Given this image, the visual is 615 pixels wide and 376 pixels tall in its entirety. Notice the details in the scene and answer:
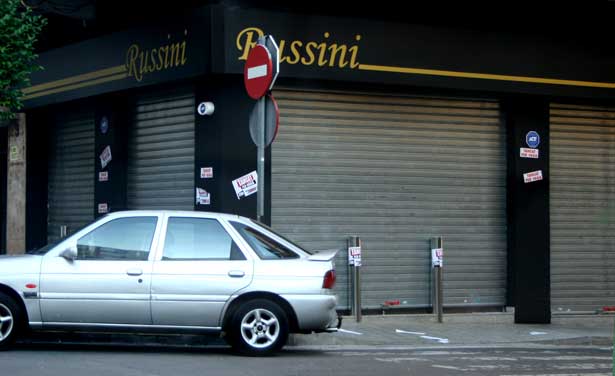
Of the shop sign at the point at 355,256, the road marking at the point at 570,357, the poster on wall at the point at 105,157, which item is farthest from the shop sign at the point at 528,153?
the poster on wall at the point at 105,157

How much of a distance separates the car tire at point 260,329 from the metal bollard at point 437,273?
5.35 meters

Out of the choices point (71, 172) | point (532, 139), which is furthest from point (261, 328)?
point (71, 172)

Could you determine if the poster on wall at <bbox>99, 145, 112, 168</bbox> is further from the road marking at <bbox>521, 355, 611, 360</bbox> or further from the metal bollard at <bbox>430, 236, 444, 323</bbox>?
the road marking at <bbox>521, 355, 611, 360</bbox>

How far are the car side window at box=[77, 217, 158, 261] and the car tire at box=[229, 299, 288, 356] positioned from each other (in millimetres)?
1306

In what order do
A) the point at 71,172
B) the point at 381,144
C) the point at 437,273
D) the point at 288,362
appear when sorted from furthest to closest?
the point at 71,172 < the point at 381,144 < the point at 437,273 < the point at 288,362

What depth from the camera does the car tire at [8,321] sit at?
419 inches

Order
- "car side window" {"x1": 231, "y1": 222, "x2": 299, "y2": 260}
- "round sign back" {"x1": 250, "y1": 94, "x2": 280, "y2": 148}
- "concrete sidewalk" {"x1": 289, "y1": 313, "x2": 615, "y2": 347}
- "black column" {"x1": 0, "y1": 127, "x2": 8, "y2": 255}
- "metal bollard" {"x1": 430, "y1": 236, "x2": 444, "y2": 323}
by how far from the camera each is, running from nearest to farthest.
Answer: "car side window" {"x1": 231, "y1": 222, "x2": 299, "y2": 260}, "round sign back" {"x1": 250, "y1": 94, "x2": 280, "y2": 148}, "concrete sidewalk" {"x1": 289, "y1": 313, "x2": 615, "y2": 347}, "metal bollard" {"x1": 430, "y1": 236, "x2": 444, "y2": 323}, "black column" {"x1": 0, "y1": 127, "x2": 8, "y2": 255}

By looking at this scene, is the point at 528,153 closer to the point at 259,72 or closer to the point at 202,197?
the point at 202,197

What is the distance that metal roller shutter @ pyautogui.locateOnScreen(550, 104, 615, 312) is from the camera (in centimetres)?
1680

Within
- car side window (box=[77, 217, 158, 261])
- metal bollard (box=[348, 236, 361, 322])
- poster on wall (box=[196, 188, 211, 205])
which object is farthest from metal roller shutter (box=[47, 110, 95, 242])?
car side window (box=[77, 217, 158, 261])

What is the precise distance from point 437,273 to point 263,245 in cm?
526

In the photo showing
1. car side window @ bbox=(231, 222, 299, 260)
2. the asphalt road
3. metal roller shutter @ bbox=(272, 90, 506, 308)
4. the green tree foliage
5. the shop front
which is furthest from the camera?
metal roller shutter @ bbox=(272, 90, 506, 308)

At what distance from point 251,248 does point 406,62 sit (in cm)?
565

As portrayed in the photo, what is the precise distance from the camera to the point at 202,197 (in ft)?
49.6
